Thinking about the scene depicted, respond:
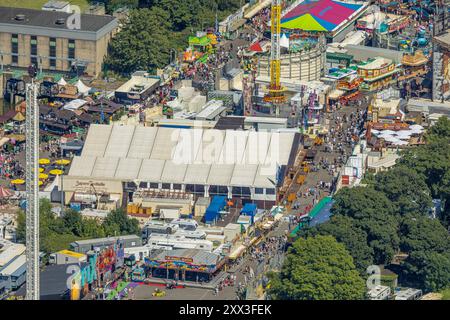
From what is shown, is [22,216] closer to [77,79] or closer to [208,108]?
[208,108]

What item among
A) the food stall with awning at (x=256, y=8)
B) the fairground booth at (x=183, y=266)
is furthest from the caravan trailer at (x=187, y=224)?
the food stall with awning at (x=256, y=8)

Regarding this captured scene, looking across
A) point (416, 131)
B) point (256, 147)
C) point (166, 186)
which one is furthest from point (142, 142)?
point (416, 131)

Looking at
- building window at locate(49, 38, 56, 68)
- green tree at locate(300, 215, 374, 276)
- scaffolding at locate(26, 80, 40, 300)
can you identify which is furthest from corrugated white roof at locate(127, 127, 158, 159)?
building window at locate(49, 38, 56, 68)

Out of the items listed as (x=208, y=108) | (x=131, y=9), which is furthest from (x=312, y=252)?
(x=131, y=9)

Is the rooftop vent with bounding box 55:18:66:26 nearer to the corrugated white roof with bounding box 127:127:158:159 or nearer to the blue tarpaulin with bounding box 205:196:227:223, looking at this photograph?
the corrugated white roof with bounding box 127:127:158:159

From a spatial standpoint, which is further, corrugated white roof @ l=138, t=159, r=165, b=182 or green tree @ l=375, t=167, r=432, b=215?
corrugated white roof @ l=138, t=159, r=165, b=182
